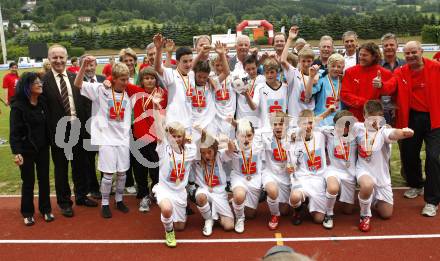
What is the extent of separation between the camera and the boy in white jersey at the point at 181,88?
5.66m

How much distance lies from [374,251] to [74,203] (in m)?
4.34

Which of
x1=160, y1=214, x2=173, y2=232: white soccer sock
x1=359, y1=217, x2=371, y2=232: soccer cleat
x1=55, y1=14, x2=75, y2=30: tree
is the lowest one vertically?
x1=359, y1=217, x2=371, y2=232: soccer cleat

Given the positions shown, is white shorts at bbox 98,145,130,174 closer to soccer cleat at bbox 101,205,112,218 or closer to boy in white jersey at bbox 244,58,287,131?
soccer cleat at bbox 101,205,112,218

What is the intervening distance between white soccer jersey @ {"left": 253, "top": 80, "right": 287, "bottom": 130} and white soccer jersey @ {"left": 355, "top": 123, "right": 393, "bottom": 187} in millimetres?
1091

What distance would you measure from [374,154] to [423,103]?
0.99m

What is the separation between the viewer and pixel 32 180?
565 cm

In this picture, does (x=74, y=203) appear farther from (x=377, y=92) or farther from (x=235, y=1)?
(x=235, y=1)

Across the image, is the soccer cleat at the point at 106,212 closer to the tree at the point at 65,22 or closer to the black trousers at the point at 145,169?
the black trousers at the point at 145,169

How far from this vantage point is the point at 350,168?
5.68 m

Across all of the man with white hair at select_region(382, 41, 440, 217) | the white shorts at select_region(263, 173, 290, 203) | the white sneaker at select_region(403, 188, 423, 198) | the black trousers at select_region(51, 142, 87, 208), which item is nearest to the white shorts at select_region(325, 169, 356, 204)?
the white shorts at select_region(263, 173, 290, 203)

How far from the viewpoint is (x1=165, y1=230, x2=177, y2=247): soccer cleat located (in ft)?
16.4

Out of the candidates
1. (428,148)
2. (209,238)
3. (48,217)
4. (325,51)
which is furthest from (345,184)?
(48,217)

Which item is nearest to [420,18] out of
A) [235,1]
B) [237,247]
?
[237,247]

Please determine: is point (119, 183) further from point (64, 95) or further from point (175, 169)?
point (64, 95)
